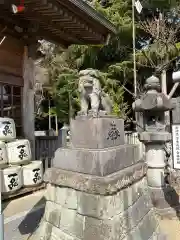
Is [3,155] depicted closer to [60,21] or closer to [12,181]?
[12,181]

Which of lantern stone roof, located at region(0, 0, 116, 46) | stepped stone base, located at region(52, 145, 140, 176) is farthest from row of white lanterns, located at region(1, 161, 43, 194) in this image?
lantern stone roof, located at region(0, 0, 116, 46)

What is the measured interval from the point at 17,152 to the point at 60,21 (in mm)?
3012

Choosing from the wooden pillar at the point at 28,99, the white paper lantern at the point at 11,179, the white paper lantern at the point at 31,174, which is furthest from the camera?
the wooden pillar at the point at 28,99

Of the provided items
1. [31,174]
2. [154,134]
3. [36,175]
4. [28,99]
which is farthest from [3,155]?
[154,134]

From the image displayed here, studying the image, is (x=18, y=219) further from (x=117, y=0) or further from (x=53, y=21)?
(x=117, y=0)

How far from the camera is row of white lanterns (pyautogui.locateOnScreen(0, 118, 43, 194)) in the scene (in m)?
5.28

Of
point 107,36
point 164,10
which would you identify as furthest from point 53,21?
point 164,10

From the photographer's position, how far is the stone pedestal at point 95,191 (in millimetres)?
3033

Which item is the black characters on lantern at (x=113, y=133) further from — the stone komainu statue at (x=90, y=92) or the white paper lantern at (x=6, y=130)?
the white paper lantern at (x=6, y=130)

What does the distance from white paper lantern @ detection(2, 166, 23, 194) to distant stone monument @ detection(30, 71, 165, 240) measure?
5.92 ft

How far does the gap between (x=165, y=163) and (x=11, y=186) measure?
128 inches

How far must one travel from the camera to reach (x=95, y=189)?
3020 mm

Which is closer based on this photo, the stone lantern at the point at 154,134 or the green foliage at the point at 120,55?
the stone lantern at the point at 154,134

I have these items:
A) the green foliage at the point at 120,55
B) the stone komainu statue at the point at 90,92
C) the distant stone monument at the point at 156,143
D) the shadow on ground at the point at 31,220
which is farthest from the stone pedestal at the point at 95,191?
the green foliage at the point at 120,55
